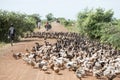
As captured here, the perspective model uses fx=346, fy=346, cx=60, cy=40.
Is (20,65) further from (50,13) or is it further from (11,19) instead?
(50,13)

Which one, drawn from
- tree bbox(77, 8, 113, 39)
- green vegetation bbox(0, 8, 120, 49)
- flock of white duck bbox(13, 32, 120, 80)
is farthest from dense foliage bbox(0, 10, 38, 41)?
flock of white duck bbox(13, 32, 120, 80)

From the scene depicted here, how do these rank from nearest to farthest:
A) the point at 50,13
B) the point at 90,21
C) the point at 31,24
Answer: the point at 90,21, the point at 31,24, the point at 50,13

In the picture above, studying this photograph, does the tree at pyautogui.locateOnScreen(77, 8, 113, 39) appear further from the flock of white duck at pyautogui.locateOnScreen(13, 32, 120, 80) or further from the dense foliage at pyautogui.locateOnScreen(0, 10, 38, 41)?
the flock of white duck at pyautogui.locateOnScreen(13, 32, 120, 80)

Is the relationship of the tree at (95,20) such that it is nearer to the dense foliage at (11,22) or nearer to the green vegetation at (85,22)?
the green vegetation at (85,22)

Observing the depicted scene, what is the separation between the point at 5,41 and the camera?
2927 centimetres

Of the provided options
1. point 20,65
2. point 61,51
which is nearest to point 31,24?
point 61,51

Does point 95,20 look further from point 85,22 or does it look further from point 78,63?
point 78,63

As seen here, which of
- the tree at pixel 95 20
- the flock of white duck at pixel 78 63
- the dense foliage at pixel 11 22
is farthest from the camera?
the tree at pixel 95 20

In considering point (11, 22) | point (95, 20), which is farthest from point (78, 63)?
point (95, 20)

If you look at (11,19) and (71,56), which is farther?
(11,19)

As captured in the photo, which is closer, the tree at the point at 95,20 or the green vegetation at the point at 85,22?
the green vegetation at the point at 85,22

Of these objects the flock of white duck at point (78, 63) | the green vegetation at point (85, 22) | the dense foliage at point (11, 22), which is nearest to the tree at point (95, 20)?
the green vegetation at point (85, 22)

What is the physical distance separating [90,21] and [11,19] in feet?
24.7

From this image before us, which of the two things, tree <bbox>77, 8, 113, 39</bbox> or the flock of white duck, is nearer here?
Result: the flock of white duck
